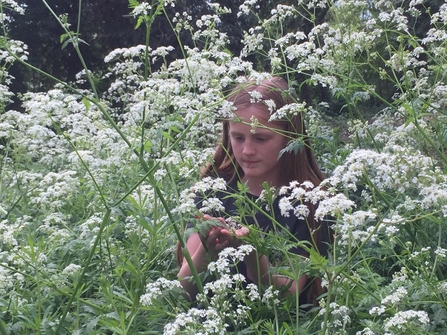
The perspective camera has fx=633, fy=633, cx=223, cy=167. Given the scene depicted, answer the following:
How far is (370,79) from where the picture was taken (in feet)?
40.1

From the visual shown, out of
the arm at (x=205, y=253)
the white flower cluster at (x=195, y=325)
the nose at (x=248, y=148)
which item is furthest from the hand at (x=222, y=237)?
the nose at (x=248, y=148)

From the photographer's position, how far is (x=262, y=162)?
137 inches

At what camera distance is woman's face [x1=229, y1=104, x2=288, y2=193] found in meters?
3.45

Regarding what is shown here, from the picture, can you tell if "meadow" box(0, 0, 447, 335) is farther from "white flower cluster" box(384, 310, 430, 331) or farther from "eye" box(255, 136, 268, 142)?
"eye" box(255, 136, 268, 142)

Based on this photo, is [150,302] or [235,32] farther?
[235,32]

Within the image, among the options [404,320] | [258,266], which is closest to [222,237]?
[258,266]

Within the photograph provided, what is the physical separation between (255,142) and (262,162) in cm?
12

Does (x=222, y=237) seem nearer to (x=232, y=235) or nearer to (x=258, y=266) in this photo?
(x=232, y=235)

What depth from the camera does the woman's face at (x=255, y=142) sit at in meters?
3.45

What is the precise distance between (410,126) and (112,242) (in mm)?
1764

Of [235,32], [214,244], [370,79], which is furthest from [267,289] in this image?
[235,32]

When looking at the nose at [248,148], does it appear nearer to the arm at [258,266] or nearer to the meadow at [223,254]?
the meadow at [223,254]

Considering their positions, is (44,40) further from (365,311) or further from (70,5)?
(365,311)

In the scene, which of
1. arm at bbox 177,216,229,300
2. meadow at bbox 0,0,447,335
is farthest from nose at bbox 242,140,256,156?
arm at bbox 177,216,229,300
